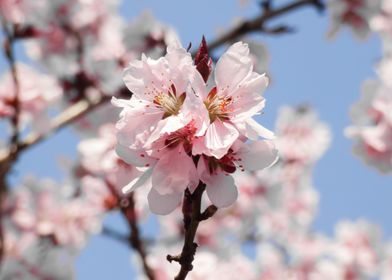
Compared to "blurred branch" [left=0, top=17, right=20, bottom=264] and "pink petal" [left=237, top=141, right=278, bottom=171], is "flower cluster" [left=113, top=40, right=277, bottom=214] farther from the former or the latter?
"blurred branch" [left=0, top=17, right=20, bottom=264]

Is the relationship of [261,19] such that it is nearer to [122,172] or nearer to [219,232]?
[122,172]

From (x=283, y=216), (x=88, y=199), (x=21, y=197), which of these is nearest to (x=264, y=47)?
(x=88, y=199)

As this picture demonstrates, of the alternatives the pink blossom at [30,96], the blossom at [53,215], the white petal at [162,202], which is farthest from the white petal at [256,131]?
the blossom at [53,215]

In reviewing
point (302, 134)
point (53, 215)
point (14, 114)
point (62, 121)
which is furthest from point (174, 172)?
point (302, 134)

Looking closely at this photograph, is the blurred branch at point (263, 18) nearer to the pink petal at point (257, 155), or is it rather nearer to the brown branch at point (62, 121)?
the brown branch at point (62, 121)

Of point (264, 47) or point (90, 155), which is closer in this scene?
point (90, 155)

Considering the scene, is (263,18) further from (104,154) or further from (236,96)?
(236,96)
